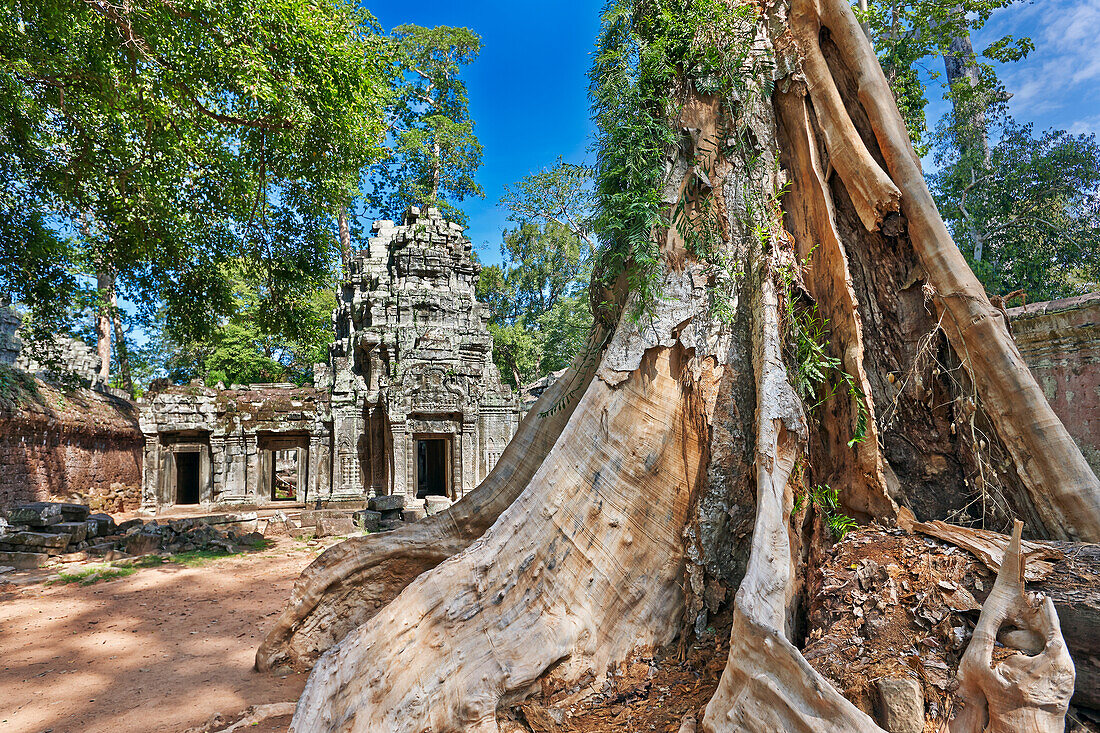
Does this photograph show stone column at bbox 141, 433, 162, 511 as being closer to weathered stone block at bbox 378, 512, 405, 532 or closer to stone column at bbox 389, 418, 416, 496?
Result: stone column at bbox 389, 418, 416, 496

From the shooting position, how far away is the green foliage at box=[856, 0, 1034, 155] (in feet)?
19.5

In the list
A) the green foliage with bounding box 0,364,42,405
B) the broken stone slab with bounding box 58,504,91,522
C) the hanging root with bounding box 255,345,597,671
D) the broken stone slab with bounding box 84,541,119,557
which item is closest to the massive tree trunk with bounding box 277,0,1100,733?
the hanging root with bounding box 255,345,597,671

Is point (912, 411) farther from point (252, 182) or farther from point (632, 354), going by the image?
point (252, 182)

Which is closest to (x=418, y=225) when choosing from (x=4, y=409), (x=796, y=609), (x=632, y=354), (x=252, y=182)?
(x=252, y=182)

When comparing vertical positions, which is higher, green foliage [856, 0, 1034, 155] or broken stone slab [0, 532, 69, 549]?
green foliage [856, 0, 1034, 155]

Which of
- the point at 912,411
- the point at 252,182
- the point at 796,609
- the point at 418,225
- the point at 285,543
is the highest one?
the point at 418,225

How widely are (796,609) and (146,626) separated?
208 inches

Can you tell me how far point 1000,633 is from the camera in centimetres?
163

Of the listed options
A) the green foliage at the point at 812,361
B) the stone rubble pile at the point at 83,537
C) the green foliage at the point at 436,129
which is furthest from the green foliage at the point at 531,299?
the green foliage at the point at 812,361

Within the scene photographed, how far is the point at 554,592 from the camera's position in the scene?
238 centimetres

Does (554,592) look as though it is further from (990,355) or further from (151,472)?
(151,472)

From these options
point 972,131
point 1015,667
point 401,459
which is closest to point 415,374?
point 401,459

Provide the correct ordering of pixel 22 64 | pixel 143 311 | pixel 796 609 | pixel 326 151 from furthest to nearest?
pixel 143 311, pixel 326 151, pixel 22 64, pixel 796 609

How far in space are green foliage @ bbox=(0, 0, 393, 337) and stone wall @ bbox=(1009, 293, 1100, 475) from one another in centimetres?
798
